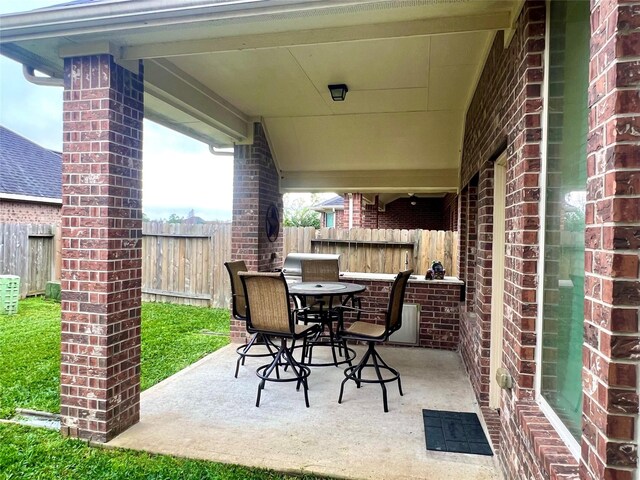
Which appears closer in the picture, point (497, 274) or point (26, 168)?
point (497, 274)

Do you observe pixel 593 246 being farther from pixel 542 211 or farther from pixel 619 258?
pixel 542 211

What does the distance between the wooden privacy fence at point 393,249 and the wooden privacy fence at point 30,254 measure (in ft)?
20.8

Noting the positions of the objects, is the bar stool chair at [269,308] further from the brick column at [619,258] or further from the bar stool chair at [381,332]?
the brick column at [619,258]

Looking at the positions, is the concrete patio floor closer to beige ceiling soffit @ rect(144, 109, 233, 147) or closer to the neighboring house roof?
beige ceiling soffit @ rect(144, 109, 233, 147)

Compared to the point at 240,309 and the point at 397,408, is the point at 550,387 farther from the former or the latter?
the point at 240,309

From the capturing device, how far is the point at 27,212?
10789 millimetres

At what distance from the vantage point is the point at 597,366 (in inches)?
45.8

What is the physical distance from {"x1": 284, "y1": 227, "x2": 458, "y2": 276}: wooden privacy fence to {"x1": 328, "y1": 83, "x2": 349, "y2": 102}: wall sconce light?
3.45 meters

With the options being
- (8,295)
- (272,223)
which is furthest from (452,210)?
(8,295)

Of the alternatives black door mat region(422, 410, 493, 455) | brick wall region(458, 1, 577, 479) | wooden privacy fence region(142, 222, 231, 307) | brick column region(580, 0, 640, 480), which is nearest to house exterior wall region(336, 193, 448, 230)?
wooden privacy fence region(142, 222, 231, 307)

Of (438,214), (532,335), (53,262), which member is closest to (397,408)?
(532,335)

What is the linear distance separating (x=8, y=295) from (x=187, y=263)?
2979 millimetres

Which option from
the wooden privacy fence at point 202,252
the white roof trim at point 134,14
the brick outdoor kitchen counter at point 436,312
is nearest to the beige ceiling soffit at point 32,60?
the white roof trim at point 134,14

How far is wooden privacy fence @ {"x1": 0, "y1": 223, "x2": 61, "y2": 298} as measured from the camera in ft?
27.3
